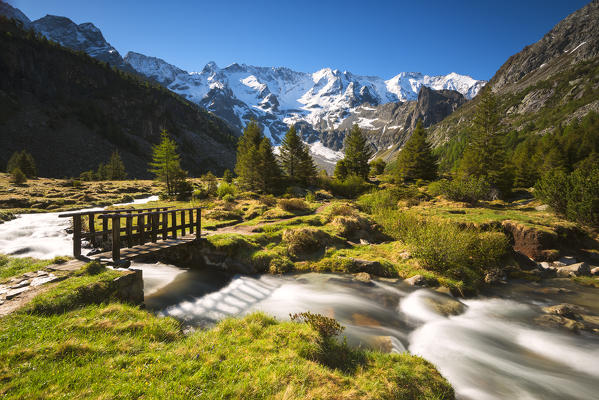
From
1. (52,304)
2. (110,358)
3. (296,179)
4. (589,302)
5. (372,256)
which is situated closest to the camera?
(110,358)

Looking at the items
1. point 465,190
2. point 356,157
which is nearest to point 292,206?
point 465,190

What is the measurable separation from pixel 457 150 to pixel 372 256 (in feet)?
478

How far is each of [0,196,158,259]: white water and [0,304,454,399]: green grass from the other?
11865mm

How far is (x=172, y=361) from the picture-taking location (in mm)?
4059

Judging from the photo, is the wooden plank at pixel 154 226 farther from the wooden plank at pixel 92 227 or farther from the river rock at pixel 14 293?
the river rock at pixel 14 293

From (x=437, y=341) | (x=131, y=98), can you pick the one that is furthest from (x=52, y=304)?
(x=131, y=98)

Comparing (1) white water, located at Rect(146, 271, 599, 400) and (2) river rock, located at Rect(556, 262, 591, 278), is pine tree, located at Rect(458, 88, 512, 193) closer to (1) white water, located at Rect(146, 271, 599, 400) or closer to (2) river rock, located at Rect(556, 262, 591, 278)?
(2) river rock, located at Rect(556, 262, 591, 278)

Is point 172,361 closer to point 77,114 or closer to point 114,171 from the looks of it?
point 114,171

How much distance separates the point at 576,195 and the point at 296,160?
30800 millimetres

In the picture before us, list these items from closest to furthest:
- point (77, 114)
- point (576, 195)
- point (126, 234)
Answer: point (126, 234) → point (576, 195) → point (77, 114)

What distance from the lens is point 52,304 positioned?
17.3 ft

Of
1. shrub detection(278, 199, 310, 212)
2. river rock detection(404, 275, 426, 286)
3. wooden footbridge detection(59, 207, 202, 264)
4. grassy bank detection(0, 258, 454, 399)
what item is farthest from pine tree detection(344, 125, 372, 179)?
grassy bank detection(0, 258, 454, 399)

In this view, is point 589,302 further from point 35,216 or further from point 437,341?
point 35,216

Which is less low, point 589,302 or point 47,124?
point 47,124
